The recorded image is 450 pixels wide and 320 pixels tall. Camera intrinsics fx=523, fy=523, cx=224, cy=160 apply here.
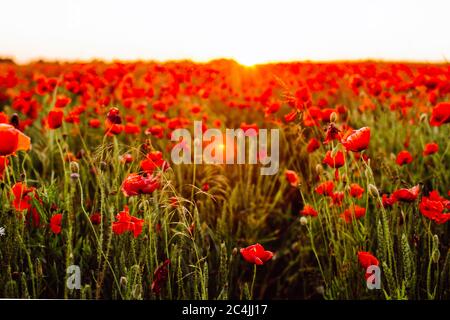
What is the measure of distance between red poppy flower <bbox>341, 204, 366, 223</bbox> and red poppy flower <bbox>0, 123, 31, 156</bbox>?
96cm

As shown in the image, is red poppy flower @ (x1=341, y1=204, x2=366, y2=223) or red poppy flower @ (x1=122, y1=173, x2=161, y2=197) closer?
red poppy flower @ (x1=122, y1=173, x2=161, y2=197)

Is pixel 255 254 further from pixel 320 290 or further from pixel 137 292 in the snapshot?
pixel 320 290

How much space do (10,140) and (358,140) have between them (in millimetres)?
824

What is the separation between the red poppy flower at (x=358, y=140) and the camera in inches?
51.9

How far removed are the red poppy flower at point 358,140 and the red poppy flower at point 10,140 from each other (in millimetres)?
777

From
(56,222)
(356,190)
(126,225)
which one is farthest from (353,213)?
(56,222)

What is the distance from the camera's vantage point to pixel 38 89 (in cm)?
287

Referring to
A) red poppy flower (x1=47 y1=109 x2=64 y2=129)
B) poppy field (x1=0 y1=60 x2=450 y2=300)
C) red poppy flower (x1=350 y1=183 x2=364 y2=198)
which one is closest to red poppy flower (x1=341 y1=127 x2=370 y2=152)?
poppy field (x1=0 y1=60 x2=450 y2=300)

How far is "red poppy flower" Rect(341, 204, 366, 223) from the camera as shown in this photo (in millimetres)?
1614

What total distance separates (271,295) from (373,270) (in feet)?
2.47

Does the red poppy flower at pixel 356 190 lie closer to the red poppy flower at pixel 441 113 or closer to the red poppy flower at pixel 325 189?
the red poppy flower at pixel 325 189

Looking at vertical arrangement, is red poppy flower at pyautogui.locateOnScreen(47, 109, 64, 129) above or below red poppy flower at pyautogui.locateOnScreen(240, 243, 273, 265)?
above

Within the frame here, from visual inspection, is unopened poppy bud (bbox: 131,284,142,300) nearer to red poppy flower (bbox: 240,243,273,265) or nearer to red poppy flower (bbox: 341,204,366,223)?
red poppy flower (bbox: 240,243,273,265)
